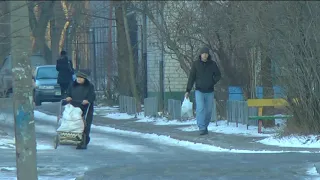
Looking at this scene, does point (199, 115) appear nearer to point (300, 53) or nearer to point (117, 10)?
point (300, 53)

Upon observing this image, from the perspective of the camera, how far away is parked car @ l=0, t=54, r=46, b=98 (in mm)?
19531

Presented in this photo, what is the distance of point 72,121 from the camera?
14.8 m

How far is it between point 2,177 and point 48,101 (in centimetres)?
1815

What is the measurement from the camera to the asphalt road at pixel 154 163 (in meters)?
11.5

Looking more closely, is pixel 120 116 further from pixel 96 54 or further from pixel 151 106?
pixel 96 54

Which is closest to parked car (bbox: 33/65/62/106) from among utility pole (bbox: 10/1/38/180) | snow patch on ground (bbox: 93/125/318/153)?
snow patch on ground (bbox: 93/125/318/153)

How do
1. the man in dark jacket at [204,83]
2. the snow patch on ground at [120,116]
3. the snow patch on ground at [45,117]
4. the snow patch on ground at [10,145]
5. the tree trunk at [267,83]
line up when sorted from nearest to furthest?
the snow patch on ground at [10,145] < the man in dark jacket at [204,83] < the tree trunk at [267,83] < the snow patch on ground at [120,116] < the snow patch on ground at [45,117]

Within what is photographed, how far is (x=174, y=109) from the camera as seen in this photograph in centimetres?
1991

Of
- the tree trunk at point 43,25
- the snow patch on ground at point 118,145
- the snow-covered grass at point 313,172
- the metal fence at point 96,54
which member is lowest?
the snow patch on ground at point 118,145

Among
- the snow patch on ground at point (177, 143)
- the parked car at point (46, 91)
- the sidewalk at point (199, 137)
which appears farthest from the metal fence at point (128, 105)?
the parked car at point (46, 91)

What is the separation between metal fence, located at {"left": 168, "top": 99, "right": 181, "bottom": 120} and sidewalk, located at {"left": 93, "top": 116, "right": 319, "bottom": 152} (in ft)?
2.29

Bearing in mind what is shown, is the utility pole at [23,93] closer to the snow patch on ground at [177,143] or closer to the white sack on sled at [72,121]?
the white sack on sled at [72,121]

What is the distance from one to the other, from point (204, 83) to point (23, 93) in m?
7.35

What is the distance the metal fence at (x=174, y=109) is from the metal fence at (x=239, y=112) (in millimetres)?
1988
